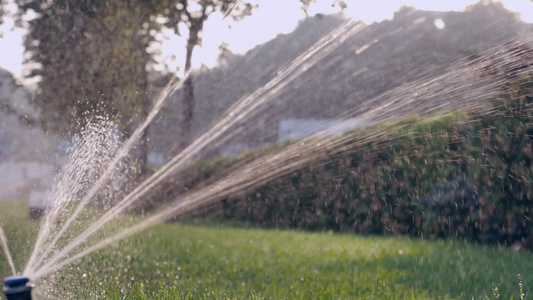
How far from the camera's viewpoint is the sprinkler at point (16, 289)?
2742 millimetres

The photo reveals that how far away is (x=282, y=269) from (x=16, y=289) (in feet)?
13.3

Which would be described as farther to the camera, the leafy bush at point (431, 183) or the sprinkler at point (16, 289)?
the leafy bush at point (431, 183)

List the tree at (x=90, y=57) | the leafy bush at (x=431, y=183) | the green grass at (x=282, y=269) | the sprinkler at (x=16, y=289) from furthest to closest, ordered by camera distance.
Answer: the tree at (x=90, y=57), the leafy bush at (x=431, y=183), the green grass at (x=282, y=269), the sprinkler at (x=16, y=289)

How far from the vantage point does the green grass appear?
201 inches

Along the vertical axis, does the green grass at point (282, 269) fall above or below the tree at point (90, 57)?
below

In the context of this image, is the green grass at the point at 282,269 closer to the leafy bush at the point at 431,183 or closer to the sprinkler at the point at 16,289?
the leafy bush at the point at 431,183

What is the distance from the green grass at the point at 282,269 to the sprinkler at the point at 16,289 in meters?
1.79

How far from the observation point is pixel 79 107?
12.1 m

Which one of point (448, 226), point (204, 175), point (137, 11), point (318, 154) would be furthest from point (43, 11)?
point (448, 226)

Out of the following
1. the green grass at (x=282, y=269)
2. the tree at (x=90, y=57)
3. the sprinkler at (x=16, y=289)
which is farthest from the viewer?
the tree at (x=90, y=57)

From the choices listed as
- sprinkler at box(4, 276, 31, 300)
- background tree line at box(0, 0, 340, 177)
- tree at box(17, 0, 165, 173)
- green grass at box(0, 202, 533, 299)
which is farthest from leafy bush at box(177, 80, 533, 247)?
sprinkler at box(4, 276, 31, 300)

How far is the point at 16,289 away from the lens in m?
2.75

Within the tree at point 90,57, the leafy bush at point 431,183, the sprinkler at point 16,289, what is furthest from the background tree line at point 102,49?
the sprinkler at point 16,289

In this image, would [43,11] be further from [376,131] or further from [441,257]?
→ [441,257]
